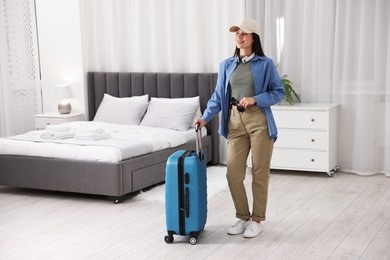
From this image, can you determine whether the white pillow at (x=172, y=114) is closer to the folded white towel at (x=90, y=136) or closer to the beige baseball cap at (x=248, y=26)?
the folded white towel at (x=90, y=136)

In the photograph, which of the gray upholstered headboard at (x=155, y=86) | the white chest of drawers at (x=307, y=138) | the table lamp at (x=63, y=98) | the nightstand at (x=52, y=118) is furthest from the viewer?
the table lamp at (x=63, y=98)

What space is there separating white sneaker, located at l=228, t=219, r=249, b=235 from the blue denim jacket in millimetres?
603

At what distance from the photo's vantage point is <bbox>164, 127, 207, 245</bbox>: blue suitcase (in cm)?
385

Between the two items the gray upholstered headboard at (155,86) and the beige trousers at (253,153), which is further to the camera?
the gray upholstered headboard at (155,86)

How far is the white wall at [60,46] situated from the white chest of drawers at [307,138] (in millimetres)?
2500

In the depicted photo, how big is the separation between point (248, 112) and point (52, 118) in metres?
3.49

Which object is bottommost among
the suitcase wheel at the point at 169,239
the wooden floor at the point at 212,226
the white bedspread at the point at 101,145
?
the wooden floor at the point at 212,226

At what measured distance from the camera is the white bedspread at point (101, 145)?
510cm

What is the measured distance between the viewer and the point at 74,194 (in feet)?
17.6

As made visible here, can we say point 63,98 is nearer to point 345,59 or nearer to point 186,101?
point 186,101

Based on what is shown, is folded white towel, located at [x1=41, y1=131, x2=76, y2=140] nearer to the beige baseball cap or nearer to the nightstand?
the nightstand

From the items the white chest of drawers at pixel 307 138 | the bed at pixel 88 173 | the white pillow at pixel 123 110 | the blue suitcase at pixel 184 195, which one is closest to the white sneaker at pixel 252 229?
the blue suitcase at pixel 184 195

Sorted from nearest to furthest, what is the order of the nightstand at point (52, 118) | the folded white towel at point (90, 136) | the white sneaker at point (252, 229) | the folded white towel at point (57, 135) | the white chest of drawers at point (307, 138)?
the white sneaker at point (252, 229), the folded white towel at point (90, 136), the folded white towel at point (57, 135), the white chest of drawers at point (307, 138), the nightstand at point (52, 118)

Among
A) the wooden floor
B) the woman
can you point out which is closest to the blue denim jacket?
the woman
